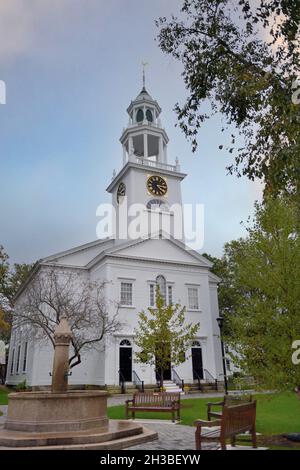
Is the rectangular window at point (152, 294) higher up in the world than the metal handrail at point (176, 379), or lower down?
higher up

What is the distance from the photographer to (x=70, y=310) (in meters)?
25.0

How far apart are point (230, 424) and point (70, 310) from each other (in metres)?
18.7

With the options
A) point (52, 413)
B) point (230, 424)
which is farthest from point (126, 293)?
point (230, 424)

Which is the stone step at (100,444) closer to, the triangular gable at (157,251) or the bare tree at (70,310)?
the bare tree at (70,310)

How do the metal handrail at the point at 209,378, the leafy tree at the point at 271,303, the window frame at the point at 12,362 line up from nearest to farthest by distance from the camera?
1. the leafy tree at the point at 271,303
2. the metal handrail at the point at 209,378
3. the window frame at the point at 12,362

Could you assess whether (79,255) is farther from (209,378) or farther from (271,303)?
(271,303)

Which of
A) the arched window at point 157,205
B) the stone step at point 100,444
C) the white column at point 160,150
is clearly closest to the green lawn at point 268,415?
the stone step at point 100,444

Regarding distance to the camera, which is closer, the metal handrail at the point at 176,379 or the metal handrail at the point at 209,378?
the metal handrail at the point at 176,379

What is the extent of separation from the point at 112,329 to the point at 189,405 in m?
10.1

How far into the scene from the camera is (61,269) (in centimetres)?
3169

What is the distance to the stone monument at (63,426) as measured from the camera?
7990mm

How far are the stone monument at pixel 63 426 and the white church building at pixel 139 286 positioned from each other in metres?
17.7
